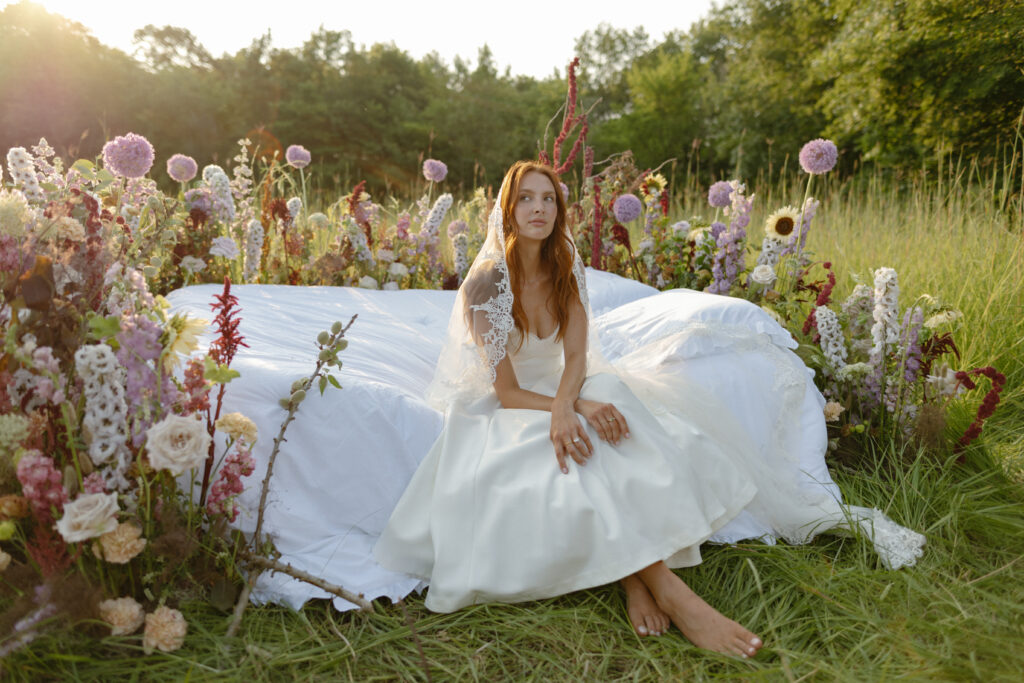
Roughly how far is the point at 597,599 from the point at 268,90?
64.5 ft

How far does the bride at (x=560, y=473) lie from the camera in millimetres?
1917

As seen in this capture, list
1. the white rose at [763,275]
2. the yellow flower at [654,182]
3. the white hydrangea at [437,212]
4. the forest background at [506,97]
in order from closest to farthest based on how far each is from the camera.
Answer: the white rose at [763,275], the white hydrangea at [437,212], the yellow flower at [654,182], the forest background at [506,97]

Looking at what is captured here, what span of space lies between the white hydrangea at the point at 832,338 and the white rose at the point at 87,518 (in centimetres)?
288

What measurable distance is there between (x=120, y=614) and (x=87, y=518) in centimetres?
33

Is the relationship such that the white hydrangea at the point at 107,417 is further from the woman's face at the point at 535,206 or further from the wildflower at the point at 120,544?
the woman's face at the point at 535,206

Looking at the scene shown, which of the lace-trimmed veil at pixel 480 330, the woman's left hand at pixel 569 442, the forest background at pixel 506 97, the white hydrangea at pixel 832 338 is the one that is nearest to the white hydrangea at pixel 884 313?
the white hydrangea at pixel 832 338

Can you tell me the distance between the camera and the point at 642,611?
1.91m

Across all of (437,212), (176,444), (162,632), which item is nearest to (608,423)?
(176,444)

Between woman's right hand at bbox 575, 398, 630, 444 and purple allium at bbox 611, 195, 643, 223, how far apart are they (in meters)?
2.50

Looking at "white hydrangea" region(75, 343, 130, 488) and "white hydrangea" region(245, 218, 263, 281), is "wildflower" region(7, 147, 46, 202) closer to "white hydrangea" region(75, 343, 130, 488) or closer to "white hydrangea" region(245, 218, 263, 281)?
"white hydrangea" region(75, 343, 130, 488)

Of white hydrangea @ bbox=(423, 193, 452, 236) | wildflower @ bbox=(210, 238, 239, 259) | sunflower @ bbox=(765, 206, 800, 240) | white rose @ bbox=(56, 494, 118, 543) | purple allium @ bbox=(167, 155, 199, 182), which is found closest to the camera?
white rose @ bbox=(56, 494, 118, 543)

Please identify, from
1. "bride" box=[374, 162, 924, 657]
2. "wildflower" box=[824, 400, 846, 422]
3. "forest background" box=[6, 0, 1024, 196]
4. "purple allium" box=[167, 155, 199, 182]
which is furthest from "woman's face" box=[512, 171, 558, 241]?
"forest background" box=[6, 0, 1024, 196]

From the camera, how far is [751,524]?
2.35 m

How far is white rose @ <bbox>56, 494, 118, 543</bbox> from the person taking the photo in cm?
140
